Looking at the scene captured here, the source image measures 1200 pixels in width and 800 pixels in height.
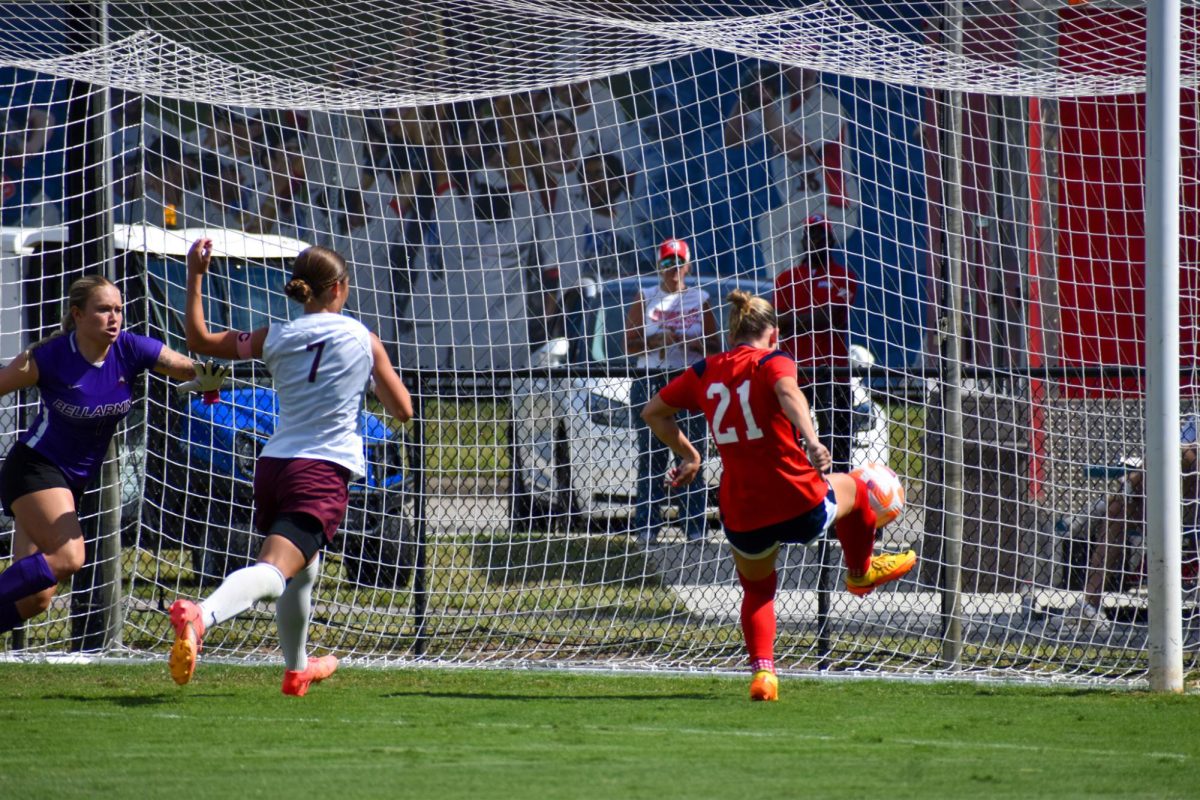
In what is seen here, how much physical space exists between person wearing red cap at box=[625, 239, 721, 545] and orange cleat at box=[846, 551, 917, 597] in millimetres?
1686

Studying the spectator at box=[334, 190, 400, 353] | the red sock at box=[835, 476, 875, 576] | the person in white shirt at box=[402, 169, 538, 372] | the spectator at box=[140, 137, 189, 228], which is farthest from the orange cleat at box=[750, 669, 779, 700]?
the spectator at box=[140, 137, 189, 228]

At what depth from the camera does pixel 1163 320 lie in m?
6.14

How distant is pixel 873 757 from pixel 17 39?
6.89m

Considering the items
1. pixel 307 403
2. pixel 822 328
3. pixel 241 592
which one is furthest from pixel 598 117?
pixel 241 592

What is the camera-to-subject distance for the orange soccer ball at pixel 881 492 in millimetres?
6305

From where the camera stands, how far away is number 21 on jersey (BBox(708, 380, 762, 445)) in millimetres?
5844

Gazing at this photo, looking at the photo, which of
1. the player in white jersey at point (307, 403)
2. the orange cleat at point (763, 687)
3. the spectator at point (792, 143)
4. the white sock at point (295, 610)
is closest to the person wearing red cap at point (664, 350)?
the spectator at point (792, 143)

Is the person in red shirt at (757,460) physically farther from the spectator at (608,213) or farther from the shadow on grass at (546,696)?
the spectator at (608,213)

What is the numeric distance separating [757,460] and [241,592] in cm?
205

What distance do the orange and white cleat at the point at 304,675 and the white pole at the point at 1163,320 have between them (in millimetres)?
3400

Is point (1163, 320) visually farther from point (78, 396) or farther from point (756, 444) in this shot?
point (78, 396)

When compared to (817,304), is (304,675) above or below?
below

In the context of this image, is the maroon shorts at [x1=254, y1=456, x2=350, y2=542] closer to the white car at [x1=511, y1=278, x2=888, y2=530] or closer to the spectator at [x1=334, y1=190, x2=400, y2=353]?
the white car at [x1=511, y1=278, x2=888, y2=530]

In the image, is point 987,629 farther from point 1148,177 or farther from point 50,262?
point 50,262
